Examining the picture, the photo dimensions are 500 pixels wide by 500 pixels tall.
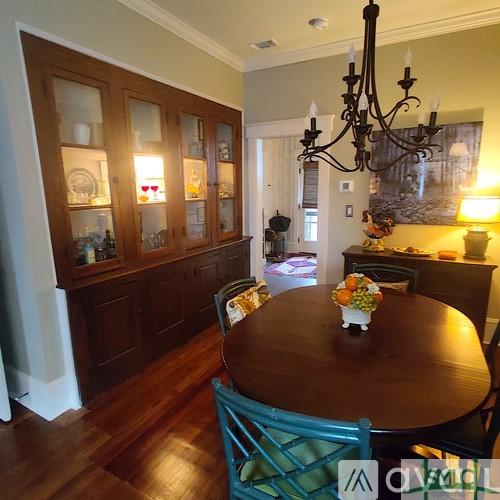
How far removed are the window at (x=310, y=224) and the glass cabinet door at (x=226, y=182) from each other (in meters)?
3.54

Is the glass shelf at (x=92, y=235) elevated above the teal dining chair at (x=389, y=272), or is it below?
above

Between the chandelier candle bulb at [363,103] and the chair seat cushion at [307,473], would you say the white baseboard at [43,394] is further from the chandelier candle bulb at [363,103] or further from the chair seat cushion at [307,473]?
the chandelier candle bulb at [363,103]

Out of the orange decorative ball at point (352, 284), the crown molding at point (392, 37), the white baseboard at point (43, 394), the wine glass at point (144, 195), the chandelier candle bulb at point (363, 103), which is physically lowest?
the white baseboard at point (43, 394)

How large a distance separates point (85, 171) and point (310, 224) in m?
5.47

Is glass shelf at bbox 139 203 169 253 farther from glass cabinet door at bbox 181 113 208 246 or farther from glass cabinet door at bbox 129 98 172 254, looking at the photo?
glass cabinet door at bbox 181 113 208 246

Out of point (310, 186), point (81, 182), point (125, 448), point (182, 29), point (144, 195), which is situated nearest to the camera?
point (125, 448)

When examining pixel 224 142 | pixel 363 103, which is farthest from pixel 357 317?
pixel 224 142

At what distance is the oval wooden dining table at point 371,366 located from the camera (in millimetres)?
1045

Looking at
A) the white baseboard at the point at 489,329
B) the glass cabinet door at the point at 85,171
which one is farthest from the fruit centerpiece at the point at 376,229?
the glass cabinet door at the point at 85,171

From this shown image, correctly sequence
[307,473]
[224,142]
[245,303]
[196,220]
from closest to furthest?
[307,473] → [245,303] → [196,220] → [224,142]

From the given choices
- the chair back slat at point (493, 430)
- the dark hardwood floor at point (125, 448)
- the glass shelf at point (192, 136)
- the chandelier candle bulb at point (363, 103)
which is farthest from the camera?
the glass shelf at point (192, 136)

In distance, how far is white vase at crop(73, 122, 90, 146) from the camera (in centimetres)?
215

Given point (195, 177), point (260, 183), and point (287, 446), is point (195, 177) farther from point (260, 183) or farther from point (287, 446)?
point (287, 446)

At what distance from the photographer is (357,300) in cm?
157
